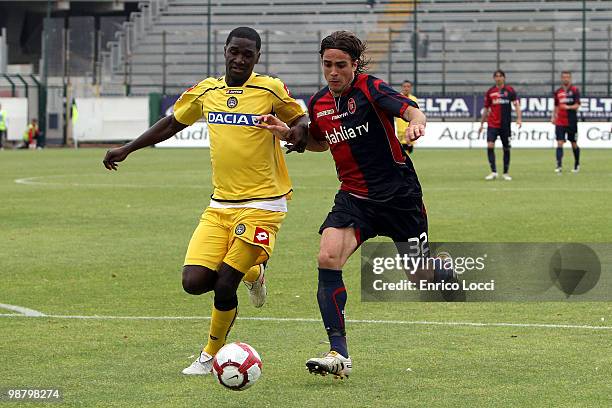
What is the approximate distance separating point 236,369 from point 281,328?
2.24 metres

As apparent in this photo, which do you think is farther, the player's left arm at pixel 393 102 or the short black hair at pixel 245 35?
the short black hair at pixel 245 35

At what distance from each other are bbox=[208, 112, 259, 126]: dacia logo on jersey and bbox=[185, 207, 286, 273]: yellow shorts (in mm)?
519

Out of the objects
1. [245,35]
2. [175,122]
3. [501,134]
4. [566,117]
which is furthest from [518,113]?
[245,35]

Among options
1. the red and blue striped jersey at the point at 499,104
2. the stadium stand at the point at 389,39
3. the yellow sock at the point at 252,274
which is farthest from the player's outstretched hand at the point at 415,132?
the stadium stand at the point at 389,39

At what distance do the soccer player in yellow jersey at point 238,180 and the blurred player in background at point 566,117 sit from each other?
66.5 ft

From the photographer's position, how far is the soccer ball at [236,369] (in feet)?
22.0

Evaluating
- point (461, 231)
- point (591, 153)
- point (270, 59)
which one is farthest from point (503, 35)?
point (461, 231)

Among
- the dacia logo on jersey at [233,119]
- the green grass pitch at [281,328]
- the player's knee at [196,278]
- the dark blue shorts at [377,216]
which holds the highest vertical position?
the dacia logo on jersey at [233,119]

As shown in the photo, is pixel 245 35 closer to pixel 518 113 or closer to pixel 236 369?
pixel 236 369

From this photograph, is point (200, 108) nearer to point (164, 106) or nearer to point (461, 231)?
point (461, 231)

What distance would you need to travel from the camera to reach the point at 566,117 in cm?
2852

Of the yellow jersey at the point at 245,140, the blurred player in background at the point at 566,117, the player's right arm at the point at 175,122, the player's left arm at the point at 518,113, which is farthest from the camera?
the blurred player in background at the point at 566,117

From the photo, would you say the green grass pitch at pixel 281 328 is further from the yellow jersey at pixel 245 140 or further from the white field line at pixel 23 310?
the yellow jersey at pixel 245 140

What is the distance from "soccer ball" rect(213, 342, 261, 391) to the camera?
6.70 m
